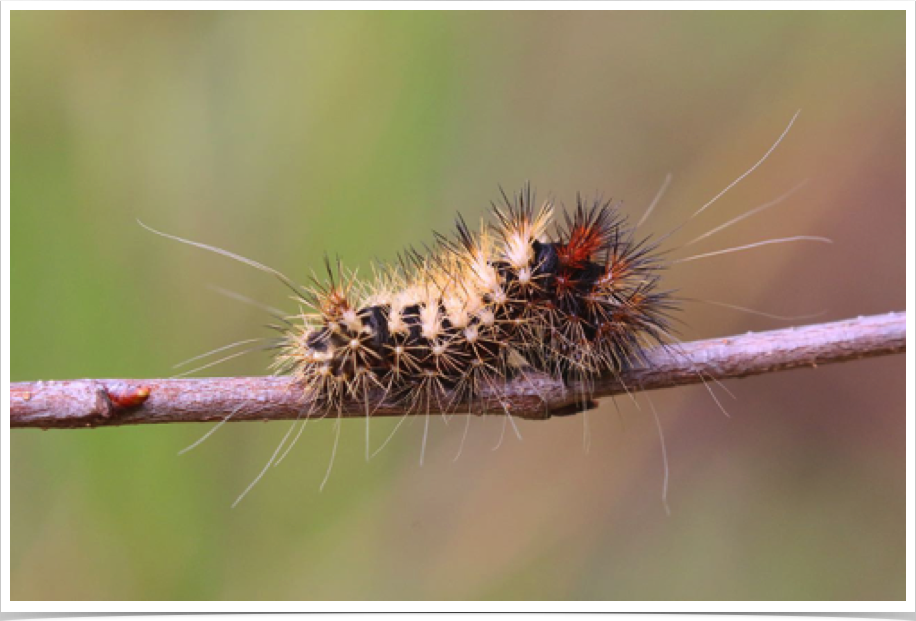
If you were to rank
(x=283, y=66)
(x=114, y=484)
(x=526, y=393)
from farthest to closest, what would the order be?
(x=283, y=66) → (x=114, y=484) → (x=526, y=393)

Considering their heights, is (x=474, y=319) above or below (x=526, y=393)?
above

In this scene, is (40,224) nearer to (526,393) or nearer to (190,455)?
(190,455)

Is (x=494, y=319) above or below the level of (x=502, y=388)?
above

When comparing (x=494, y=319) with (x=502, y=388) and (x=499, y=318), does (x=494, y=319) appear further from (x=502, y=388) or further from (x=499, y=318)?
(x=502, y=388)

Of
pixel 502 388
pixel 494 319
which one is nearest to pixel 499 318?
pixel 494 319

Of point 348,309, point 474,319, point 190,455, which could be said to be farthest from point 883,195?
point 190,455
